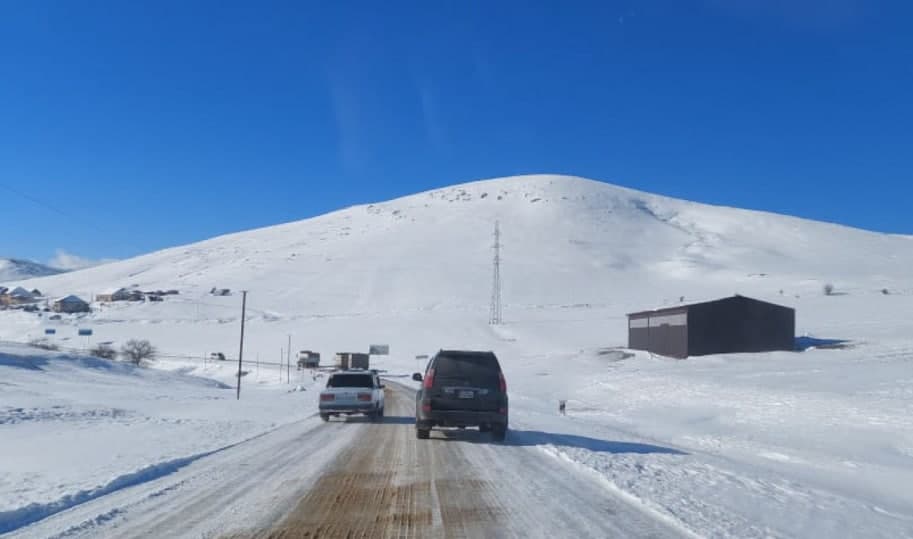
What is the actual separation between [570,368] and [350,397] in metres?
42.1

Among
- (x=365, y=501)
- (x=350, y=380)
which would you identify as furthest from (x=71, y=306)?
(x=365, y=501)

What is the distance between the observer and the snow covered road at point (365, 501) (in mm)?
8242

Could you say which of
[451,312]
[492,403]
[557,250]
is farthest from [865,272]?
[492,403]

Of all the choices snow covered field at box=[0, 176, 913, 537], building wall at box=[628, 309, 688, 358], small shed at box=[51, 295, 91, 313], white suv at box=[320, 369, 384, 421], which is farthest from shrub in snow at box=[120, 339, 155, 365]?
small shed at box=[51, 295, 91, 313]

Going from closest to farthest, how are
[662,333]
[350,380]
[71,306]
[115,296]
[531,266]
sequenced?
[350,380]
[662,333]
[71,306]
[115,296]
[531,266]

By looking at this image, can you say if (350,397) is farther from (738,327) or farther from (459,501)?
(738,327)

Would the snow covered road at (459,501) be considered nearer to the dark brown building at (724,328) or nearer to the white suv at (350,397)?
the white suv at (350,397)

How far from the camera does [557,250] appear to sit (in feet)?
565

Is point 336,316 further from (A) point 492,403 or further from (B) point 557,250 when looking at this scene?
(A) point 492,403

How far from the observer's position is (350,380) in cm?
2523

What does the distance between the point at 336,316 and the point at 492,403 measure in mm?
106956

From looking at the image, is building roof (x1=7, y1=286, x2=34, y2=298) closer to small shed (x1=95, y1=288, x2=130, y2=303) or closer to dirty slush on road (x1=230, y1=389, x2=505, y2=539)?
small shed (x1=95, y1=288, x2=130, y2=303)

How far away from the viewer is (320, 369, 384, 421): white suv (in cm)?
2467

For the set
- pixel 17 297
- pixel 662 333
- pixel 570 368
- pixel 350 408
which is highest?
pixel 17 297
